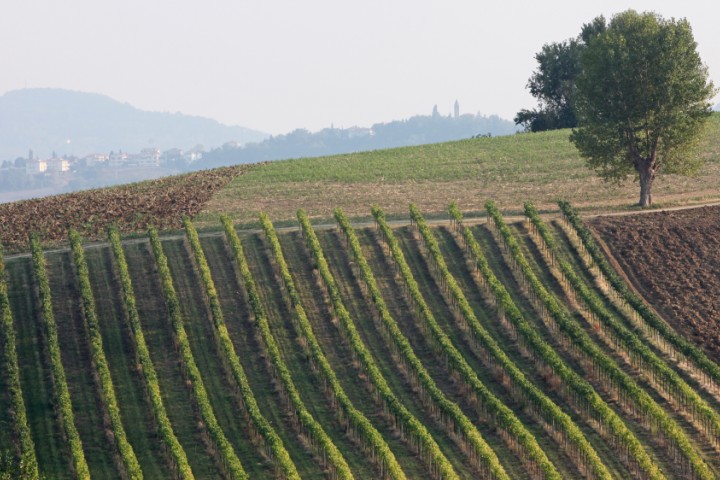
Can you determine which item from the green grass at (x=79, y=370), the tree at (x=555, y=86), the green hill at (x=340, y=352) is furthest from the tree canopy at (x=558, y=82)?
the green grass at (x=79, y=370)

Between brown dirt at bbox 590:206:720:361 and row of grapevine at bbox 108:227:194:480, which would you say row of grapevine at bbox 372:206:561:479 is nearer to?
brown dirt at bbox 590:206:720:361

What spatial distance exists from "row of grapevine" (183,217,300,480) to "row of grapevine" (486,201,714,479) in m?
14.1

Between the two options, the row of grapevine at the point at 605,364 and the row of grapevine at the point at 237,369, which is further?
the row of grapevine at the point at 237,369

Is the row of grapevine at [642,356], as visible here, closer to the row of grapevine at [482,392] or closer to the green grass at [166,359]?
the row of grapevine at [482,392]

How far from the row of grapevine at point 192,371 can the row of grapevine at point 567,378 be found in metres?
14.1

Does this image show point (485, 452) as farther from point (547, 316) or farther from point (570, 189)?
point (570, 189)

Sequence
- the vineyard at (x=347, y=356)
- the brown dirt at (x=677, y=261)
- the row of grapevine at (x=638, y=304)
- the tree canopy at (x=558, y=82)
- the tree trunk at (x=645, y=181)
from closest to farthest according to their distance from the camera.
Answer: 1. the vineyard at (x=347, y=356)
2. the row of grapevine at (x=638, y=304)
3. the brown dirt at (x=677, y=261)
4. the tree trunk at (x=645, y=181)
5. the tree canopy at (x=558, y=82)

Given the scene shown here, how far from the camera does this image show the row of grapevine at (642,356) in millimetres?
48406

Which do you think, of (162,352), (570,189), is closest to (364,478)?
(162,352)

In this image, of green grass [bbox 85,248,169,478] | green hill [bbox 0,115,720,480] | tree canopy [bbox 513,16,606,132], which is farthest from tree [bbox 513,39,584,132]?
green grass [bbox 85,248,169,478]

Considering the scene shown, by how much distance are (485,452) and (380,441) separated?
399 cm

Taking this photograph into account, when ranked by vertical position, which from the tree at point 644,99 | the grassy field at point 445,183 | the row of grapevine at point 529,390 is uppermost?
the tree at point 644,99

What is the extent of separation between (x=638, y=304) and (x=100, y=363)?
25.2 m

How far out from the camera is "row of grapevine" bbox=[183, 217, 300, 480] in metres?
46.1
